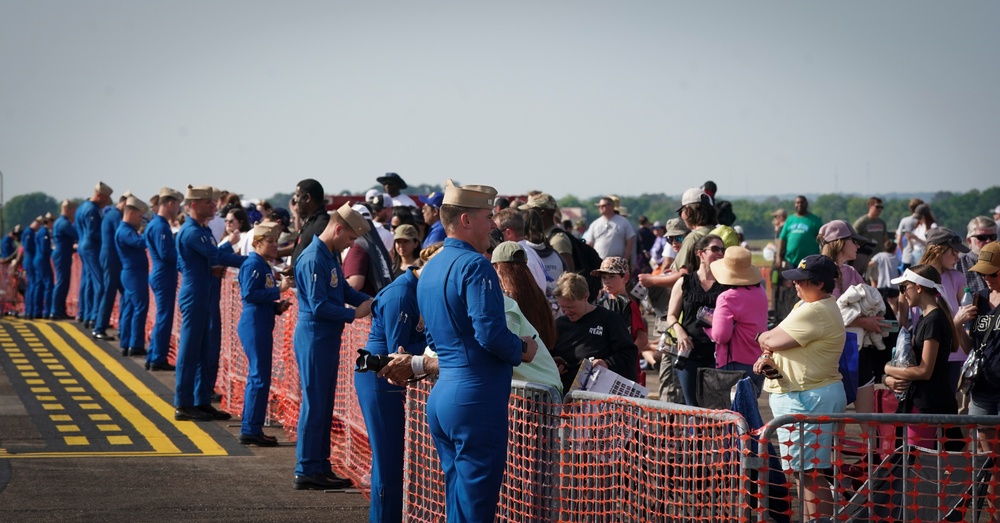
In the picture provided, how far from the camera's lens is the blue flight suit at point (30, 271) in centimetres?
2402

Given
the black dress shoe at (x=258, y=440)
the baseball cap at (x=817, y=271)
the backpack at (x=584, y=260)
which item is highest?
the baseball cap at (x=817, y=271)

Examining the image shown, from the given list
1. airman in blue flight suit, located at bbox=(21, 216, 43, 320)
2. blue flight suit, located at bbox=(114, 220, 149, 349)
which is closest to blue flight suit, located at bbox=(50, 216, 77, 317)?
airman in blue flight suit, located at bbox=(21, 216, 43, 320)

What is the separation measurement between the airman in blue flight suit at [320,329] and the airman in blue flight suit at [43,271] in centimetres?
1635

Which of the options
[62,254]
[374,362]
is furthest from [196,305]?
[62,254]

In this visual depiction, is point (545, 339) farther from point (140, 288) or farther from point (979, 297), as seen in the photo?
point (140, 288)

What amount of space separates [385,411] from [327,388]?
1.55m

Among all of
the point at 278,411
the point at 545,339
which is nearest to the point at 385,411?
the point at 545,339

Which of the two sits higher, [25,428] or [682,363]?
[682,363]

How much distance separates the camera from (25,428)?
11.6 metres

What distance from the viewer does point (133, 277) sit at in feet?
54.1

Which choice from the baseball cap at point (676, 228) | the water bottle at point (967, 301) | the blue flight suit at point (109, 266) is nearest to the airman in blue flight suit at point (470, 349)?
the water bottle at point (967, 301)

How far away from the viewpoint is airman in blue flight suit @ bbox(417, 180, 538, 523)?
224 inches

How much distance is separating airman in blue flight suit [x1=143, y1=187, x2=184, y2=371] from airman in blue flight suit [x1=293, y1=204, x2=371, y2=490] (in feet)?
18.1

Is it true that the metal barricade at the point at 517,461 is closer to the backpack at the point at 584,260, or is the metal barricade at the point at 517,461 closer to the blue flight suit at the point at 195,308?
the backpack at the point at 584,260
